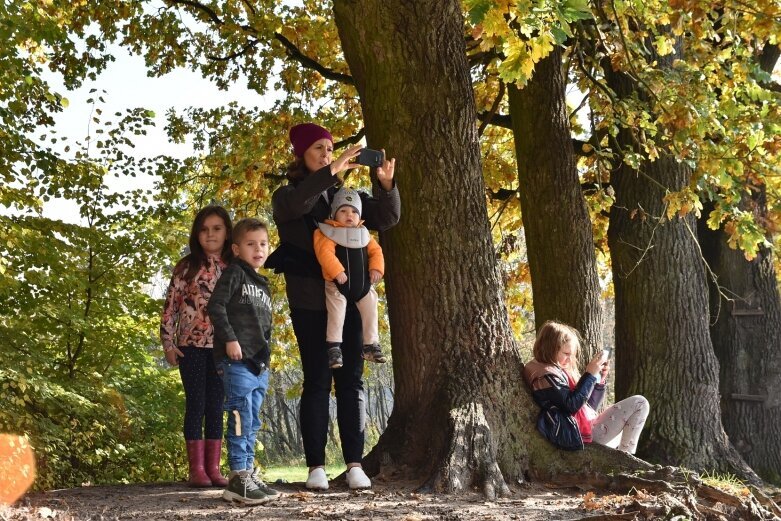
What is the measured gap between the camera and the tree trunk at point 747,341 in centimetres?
1079

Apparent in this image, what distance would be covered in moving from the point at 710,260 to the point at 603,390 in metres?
5.57

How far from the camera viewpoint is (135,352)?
32.8ft

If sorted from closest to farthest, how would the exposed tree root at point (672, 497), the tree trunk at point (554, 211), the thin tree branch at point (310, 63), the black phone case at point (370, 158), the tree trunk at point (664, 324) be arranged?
the exposed tree root at point (672, 497), the black phone case at point (370, 158), the tree trunk at point (664, 324), the tree trunk at point (554, 211), the thin tree branch at point (310, 63)

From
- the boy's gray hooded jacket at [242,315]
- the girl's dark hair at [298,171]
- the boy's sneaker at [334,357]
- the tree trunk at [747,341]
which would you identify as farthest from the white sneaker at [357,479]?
the tree trunk at [747,341]

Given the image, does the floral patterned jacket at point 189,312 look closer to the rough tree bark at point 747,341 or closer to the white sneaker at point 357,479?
the white sneaker at point 357,479

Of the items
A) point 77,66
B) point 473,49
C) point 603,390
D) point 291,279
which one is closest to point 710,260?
point 473,49

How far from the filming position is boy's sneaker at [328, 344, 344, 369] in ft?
17.6

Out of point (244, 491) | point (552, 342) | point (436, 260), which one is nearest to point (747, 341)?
point (552, 342)

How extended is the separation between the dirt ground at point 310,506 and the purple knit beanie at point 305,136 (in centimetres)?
214

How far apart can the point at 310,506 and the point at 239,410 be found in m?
0.68

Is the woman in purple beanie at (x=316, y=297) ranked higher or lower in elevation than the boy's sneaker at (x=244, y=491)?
higher

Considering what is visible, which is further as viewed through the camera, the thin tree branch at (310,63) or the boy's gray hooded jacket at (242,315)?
the thin tree branch at (310,63)

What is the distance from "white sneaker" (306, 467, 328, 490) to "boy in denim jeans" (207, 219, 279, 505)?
10.5 inches

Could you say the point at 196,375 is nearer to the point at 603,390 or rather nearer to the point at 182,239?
the point at 603,390
